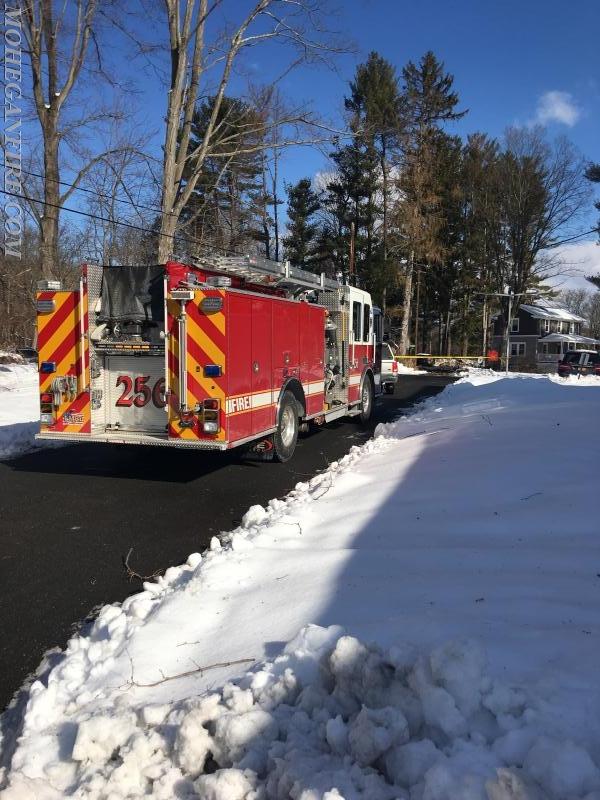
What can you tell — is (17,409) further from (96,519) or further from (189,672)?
(189,672)

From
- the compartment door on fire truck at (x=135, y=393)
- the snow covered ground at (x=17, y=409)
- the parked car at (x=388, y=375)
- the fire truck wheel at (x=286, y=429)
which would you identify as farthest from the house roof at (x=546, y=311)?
the compartment door on fire truck at (x=135, y=393)

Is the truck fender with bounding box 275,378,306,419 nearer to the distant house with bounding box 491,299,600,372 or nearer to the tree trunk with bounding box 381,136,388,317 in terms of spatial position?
the tree trunk with bounding box 381,136,388,317

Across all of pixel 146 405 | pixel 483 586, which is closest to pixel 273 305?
pixel 146 405

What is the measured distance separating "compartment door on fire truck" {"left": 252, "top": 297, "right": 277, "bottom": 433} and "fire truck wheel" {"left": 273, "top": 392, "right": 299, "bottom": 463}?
1.17 feet

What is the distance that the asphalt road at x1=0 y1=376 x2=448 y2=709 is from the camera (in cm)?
420

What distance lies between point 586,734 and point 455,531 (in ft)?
8.42

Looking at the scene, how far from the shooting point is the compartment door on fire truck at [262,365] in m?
8.21

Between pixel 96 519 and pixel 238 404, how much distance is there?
223cm

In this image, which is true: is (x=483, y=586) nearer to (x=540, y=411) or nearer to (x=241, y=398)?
(x=241, y=398)

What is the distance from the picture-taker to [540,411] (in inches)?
351

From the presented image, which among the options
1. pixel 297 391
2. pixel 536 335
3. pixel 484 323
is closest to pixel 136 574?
pixel 297 391

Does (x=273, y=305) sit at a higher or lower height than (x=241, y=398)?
higher

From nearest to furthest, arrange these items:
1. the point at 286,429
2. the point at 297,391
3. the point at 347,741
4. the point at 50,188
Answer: the point at 347,741, the point at 286,429, the point at 297,391, the point at 50,188

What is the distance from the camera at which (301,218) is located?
1893 inches
